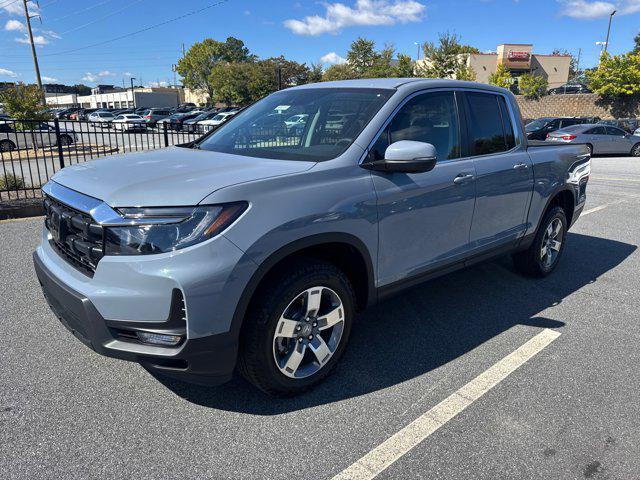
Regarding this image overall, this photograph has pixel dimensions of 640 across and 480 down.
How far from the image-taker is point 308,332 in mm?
2812

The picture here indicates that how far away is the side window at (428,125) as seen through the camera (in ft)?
10.2

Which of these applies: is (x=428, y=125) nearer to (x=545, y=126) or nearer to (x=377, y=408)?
(x=377, y=408)

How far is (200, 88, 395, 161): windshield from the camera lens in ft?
10.1

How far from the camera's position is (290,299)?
8.58ft

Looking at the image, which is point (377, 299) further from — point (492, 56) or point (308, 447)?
point (492, 56)

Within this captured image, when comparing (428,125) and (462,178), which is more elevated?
(428,125)

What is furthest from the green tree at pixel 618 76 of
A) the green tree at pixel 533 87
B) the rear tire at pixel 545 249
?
the rear tire at pixel 545 249

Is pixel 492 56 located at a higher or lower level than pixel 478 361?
higher

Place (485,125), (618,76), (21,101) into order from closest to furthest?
(485,125)
(21,101)
(618,76)

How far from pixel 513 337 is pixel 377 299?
130 centimetres

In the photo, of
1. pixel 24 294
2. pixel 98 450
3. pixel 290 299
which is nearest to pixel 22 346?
pixel 24 294

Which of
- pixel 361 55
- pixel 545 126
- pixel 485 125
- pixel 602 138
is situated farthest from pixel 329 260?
pixel 361 55

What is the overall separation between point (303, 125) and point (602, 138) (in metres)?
19.2

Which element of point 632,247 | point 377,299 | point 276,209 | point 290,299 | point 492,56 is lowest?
point 632,247
